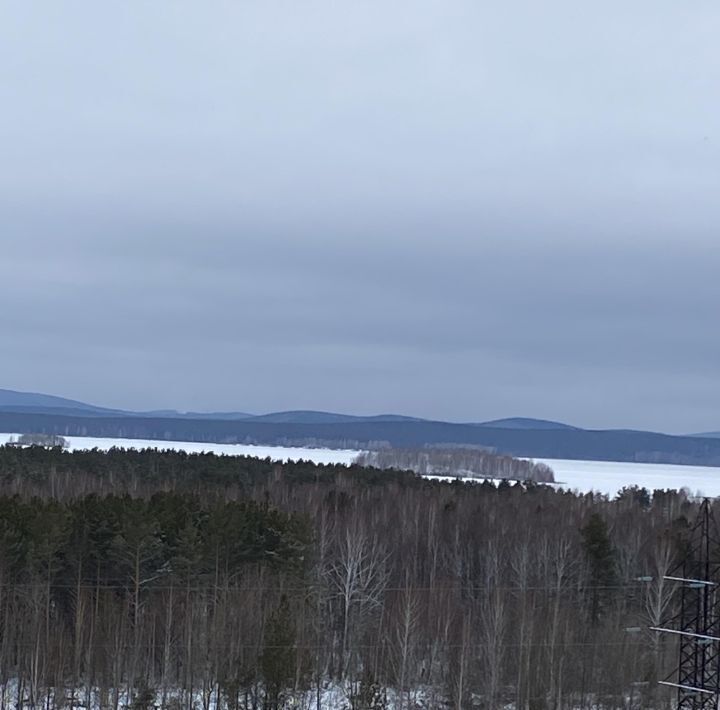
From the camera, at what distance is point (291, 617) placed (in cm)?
4709

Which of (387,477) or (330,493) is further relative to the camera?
(387,477)

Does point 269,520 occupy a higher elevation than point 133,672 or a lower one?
higher

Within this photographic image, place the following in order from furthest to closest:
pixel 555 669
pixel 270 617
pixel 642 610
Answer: pixel 642 610
pixel 555 669
pixel 270 617

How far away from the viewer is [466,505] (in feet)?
284

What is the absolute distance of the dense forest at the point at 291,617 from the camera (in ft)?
151

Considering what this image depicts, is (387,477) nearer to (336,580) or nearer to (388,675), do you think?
(336,580)

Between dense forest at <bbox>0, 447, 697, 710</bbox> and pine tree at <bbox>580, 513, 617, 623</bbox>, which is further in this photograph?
pine tree at <bbox>580, 513, 617, 623</bbox>

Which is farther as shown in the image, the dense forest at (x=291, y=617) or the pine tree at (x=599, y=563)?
the pine tree at (x=599, y=563)

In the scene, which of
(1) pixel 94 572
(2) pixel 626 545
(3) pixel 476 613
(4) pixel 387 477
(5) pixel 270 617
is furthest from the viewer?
(4) pixel 387 477

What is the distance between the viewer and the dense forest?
45906 mm

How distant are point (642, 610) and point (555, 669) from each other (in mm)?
18983

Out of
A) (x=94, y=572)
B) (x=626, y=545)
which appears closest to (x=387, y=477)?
(x=626, y=545)

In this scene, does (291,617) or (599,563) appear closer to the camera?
(291,617)

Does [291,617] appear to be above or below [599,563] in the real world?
below
